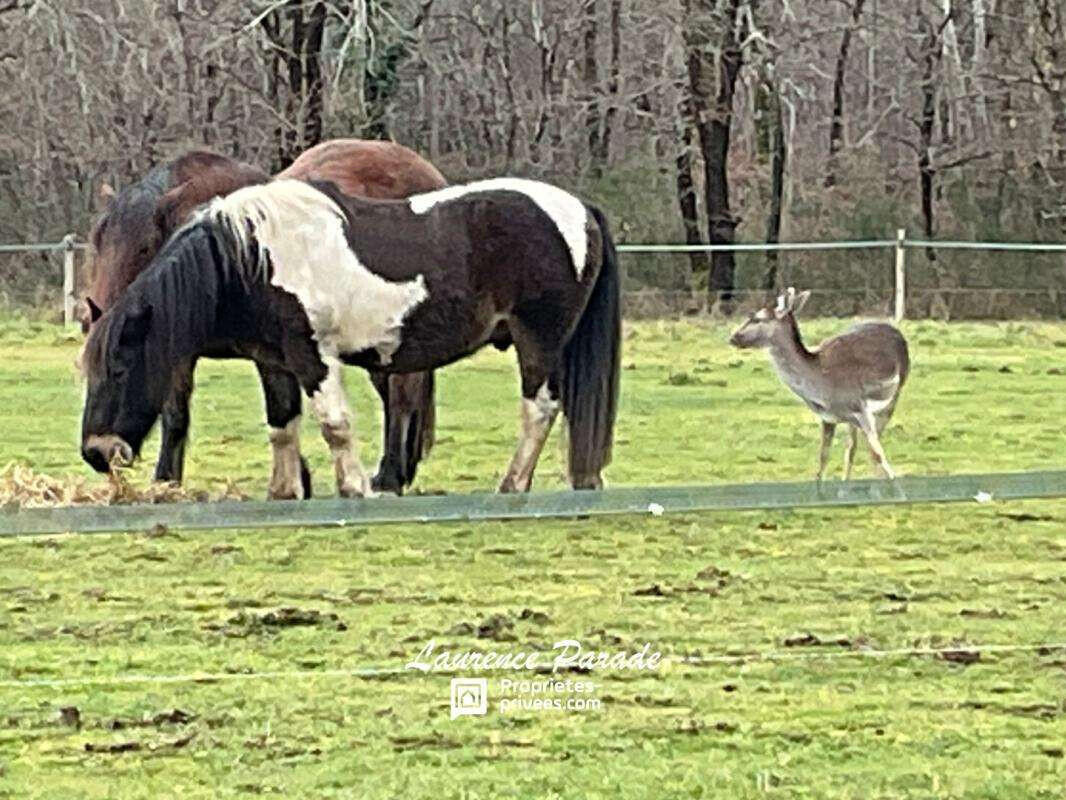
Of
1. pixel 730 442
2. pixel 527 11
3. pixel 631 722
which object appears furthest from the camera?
pixel 527 11

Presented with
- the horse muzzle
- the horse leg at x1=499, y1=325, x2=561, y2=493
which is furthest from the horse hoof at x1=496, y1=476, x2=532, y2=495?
the horse muzzle

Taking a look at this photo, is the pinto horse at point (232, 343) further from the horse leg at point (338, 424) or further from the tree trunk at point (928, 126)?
the tree trunk at point (928, 126)

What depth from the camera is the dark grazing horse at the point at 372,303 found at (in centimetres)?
879

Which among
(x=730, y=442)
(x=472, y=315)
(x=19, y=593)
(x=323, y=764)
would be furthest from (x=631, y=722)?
(x=730, y=442)

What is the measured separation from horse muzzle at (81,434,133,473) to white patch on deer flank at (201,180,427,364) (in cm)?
82

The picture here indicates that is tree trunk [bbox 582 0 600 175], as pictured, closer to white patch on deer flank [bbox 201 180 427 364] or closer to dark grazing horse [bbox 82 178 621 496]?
dark grazing horse [bbox 82 178 621 496]

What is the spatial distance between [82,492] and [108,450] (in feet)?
1.59

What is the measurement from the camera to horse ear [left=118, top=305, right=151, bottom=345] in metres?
8.73

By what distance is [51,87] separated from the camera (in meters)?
25.8

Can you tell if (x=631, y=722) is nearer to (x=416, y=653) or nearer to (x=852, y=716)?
(x=852, y=716)

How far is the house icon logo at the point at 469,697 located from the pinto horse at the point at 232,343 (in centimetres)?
348

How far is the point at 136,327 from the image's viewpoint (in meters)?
8.76

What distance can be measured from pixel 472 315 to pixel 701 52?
50.8 ft

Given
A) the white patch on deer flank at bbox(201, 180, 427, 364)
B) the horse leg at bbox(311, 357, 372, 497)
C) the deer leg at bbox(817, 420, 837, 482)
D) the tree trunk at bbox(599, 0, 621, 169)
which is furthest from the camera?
the tree trunk at bbox(599, 0, 621, 169)
